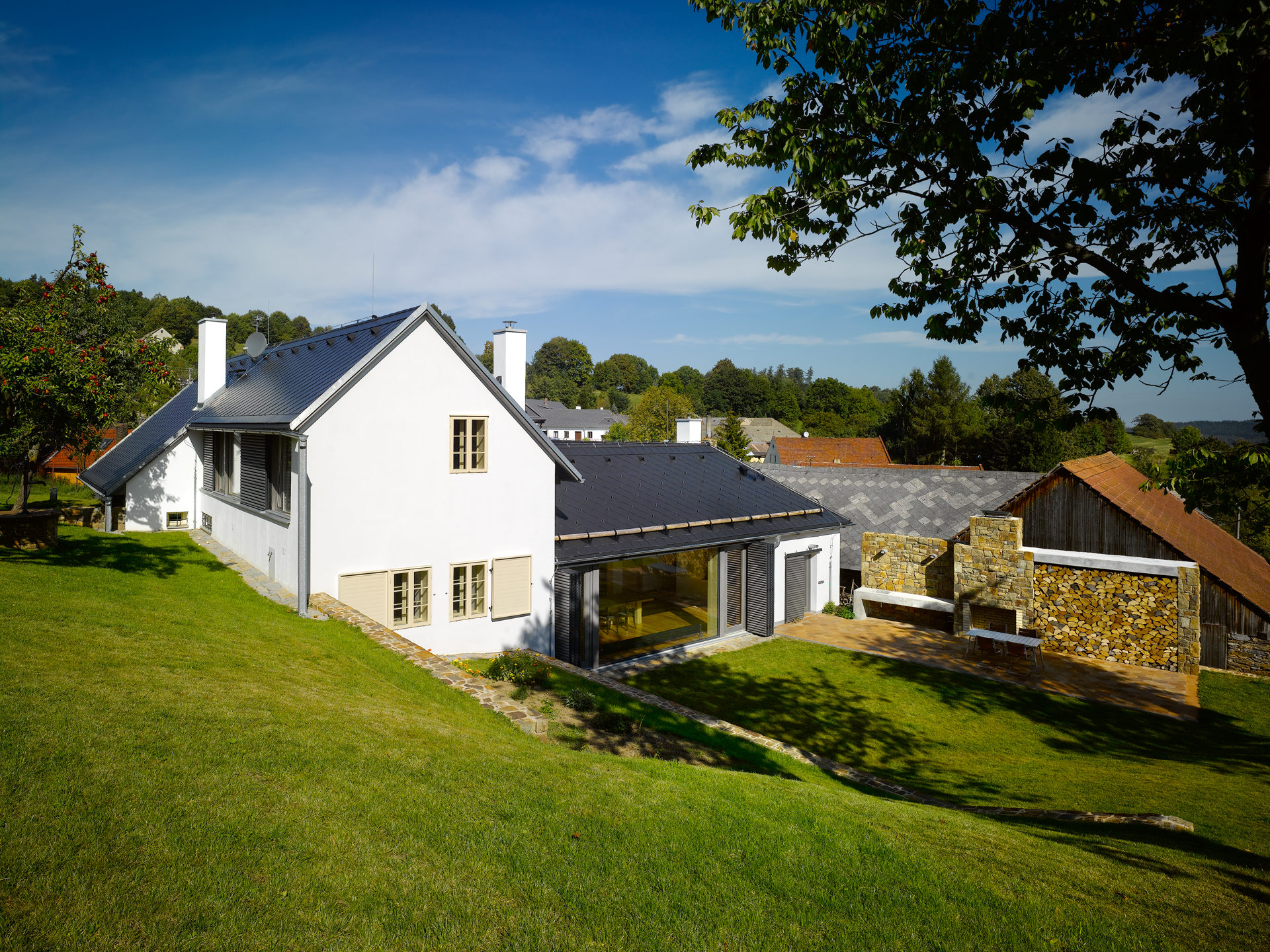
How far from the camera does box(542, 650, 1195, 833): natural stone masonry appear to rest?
8812mm

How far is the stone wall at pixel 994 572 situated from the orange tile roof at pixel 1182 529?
102 inches

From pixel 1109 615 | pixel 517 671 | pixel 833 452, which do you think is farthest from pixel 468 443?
pixel 833 452

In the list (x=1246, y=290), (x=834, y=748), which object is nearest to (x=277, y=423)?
(x=834, y=748)

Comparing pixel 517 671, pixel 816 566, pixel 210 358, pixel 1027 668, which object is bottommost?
pixel 1027 668

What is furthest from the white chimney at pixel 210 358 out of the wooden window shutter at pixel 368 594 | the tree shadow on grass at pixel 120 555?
the wooden window shutter at pixel 368 594

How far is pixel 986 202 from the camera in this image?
6812 mm

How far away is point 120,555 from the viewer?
1616 centimetres

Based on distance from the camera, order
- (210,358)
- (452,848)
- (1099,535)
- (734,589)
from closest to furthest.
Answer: (452,848) → (1099,535) → (734,589) → (210,358)

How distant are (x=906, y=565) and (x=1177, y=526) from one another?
759 cm

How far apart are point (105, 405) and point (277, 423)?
3785 mm

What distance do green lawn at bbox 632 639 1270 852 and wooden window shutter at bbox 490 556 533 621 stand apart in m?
3.35

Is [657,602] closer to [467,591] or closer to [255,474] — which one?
[467,591]

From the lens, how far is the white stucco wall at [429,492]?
1413 cm

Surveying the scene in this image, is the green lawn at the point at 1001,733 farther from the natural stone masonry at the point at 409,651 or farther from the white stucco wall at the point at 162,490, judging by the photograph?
the white stucco wall at the point at 162,490
